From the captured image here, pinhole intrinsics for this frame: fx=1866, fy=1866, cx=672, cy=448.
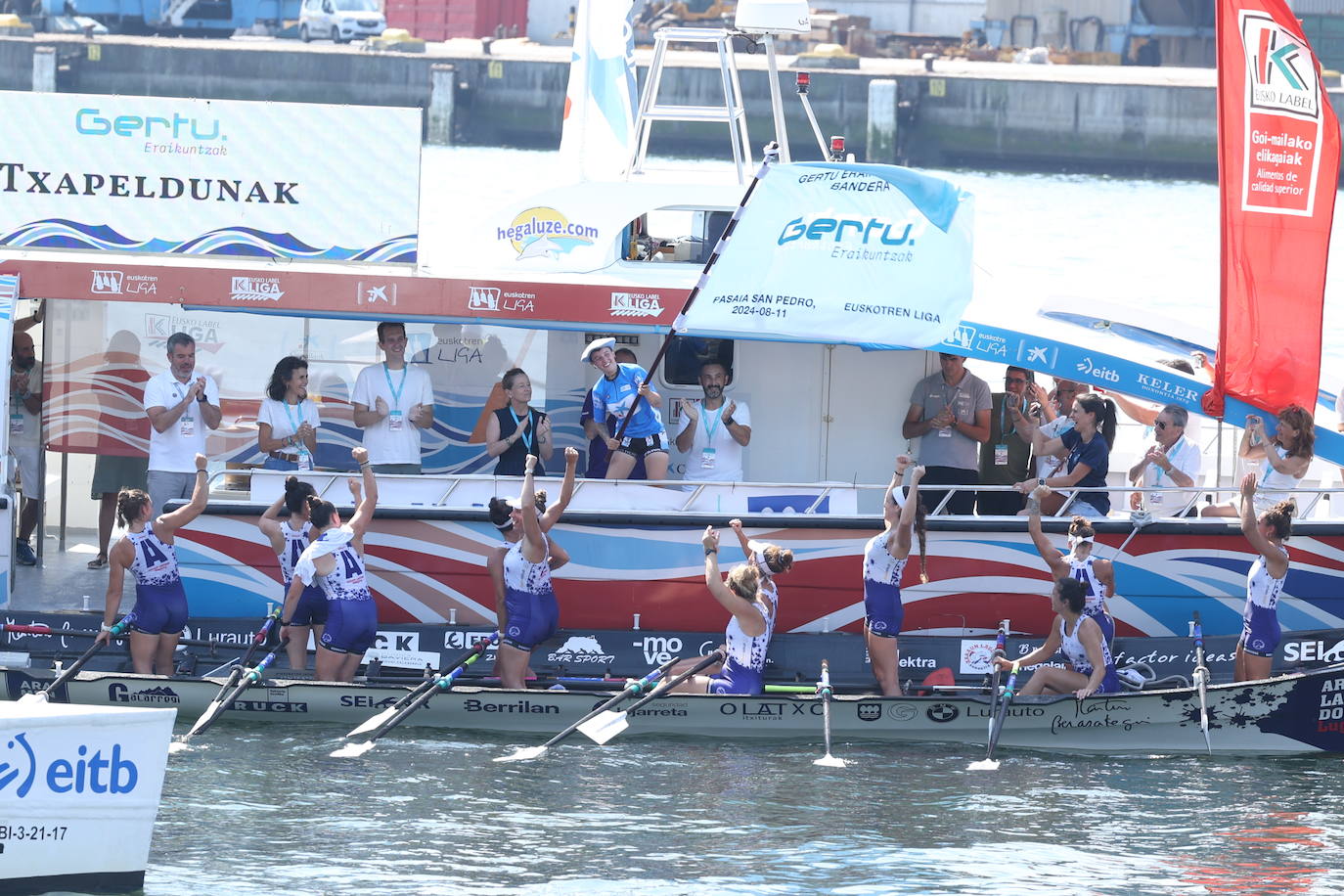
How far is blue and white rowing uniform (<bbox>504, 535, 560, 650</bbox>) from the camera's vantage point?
41.2 ft

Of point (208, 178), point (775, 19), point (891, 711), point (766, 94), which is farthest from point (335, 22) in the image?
point (891, 711)

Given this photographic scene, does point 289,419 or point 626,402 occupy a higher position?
point 626,402

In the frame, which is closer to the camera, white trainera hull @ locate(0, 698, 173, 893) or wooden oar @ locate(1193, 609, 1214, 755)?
white trainera hull @ locate(0, 698, 173, 893)

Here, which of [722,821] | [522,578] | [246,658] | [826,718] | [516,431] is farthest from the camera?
[516,431]

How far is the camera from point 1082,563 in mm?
12367

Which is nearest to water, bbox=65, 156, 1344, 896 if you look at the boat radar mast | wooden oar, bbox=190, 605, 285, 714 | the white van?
wooden oar, bbox=190, 605, 285, 714

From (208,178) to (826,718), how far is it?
5718mm

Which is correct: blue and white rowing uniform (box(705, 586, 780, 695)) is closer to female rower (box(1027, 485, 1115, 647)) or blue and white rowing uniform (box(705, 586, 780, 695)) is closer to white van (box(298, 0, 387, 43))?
female rower (box(1027, 485, 1115, 647))

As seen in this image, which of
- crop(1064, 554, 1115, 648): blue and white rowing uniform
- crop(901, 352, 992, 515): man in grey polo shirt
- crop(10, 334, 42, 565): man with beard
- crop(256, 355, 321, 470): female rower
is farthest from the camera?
crop(10, 334, 42, 565): man with beard

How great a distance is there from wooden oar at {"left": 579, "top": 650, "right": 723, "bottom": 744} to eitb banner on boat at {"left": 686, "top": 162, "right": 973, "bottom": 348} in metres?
2.33

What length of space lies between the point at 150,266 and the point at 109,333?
1.17 meters

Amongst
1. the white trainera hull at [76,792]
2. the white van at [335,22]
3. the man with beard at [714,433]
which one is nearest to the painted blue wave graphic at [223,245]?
the man with beard at [714,433]

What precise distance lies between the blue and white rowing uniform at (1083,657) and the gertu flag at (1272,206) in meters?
1.86

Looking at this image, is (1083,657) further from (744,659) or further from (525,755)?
(525,755)
